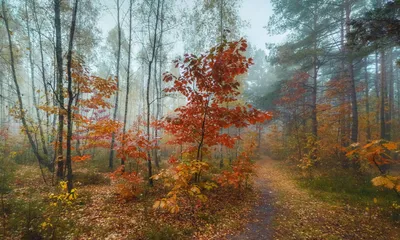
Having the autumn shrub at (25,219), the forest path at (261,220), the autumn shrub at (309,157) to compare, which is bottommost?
the forest path at (261,220)

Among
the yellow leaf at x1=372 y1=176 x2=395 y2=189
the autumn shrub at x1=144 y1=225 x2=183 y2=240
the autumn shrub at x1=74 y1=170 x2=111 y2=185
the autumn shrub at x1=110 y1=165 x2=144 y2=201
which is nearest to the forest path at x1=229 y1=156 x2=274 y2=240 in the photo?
the autumn shrub at x1=144 y1=225 x2=183 y2=240

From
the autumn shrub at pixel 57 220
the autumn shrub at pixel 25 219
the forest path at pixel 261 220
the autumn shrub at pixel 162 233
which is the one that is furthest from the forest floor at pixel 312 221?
the autumn shrub at pixel 25 219

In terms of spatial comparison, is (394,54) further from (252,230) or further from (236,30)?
(252,230)

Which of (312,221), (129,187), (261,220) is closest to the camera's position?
(312,221)

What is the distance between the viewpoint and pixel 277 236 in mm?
4008

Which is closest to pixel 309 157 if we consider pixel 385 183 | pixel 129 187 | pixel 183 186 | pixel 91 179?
pixel 385 183

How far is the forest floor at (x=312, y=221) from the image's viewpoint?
158 inches

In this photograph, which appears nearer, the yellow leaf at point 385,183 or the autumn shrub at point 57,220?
the yellow leaf at point 385,183

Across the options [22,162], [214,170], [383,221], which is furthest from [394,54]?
[22,162]

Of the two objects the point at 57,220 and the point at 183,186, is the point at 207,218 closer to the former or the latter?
the point at 183,186

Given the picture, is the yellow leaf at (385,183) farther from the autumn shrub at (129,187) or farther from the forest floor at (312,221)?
the autumn shrub at (129,187)

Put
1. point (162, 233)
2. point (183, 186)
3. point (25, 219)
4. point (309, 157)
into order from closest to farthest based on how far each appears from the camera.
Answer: point (162, 233), point (25, 219), point (183, 186), point (309, 157)

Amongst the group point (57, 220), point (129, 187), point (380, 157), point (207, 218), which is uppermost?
point (380, 157)

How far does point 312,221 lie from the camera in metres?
4.66
